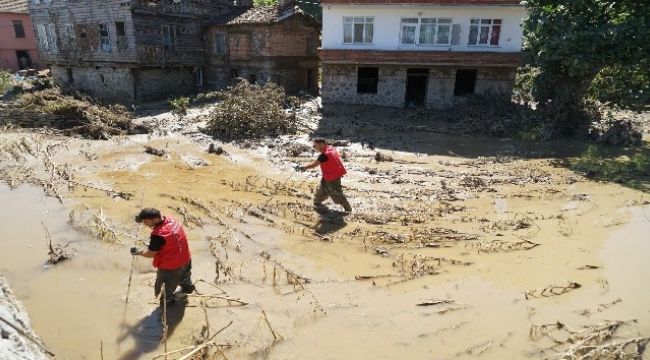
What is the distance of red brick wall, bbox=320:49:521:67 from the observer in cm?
1966

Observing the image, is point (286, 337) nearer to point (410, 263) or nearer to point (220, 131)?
point (410, 263)

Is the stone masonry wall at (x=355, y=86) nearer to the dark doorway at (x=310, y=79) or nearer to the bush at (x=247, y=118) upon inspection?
the bush at (x=247, y=118)

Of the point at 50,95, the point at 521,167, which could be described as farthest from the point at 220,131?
the point at 521,167

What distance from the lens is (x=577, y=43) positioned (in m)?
15.3

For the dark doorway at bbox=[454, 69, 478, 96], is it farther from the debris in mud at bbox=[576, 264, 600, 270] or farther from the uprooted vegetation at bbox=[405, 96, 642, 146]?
the debris in mud at bbox=[576, 264, 600, 270]

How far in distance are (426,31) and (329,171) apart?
14.6 m

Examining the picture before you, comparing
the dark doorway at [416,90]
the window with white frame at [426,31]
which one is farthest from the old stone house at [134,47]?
the window with white frame at [426,31]

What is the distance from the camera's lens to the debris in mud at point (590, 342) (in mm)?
4727

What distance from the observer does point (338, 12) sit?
67.7ft

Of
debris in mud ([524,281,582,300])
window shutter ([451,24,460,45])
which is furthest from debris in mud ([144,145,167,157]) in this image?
window shutter ([451,24,460,45])

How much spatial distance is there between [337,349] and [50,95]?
795 inches

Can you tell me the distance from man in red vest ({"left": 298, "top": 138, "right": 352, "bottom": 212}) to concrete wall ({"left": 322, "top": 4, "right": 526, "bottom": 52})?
13747 mm

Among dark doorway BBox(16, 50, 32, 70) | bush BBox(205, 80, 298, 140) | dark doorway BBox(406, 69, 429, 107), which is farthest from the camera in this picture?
dark doorway BBox(16, 50, 32, 70)

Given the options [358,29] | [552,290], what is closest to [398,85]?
[358,29]
